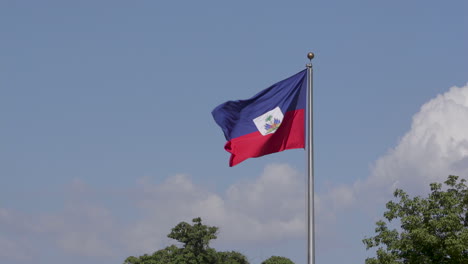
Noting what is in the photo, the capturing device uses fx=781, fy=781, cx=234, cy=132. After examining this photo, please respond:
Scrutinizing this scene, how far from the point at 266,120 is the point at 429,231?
28.3 meters

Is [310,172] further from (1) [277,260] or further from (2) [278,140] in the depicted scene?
(1) [277,260]

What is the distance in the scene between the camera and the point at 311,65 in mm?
18984

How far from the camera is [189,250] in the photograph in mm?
96062

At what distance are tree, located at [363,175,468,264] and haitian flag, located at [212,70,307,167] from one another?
26239 millimetres

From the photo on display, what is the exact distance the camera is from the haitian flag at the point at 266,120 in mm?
19078

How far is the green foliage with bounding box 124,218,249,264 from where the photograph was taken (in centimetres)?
9538

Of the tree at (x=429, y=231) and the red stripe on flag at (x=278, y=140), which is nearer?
the red stripe on flag at (x=278, y=140)

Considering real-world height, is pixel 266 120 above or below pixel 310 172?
above

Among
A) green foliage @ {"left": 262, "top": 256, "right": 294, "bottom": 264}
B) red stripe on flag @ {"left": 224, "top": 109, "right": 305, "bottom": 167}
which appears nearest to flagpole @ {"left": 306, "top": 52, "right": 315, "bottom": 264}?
red stripe on flag @ {"left": 224, "top": 109, "right": 305, "bottom": 167}

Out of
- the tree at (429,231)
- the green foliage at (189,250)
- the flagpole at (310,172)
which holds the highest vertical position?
the green foliage at (189,250)

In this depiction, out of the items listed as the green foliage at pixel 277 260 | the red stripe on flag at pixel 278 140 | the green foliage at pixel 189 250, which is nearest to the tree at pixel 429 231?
the red stripe on flag at pixel 278 140

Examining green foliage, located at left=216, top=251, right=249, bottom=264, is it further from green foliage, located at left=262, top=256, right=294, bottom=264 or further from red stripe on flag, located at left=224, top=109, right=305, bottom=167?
red stripe on flag, located at left=224, top=109, right=305, bottom=167

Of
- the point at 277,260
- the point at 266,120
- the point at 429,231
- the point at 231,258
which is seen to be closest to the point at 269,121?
the point at 266,120

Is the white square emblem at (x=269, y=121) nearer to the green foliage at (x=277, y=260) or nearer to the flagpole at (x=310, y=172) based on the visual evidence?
the flagpole at (x=310, y=172)
